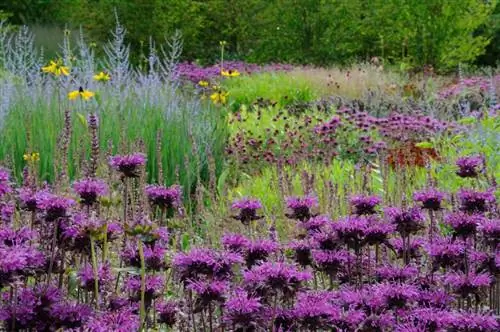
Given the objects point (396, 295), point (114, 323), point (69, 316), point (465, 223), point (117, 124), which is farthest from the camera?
point (117, 124)

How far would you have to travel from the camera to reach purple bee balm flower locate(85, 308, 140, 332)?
1.79 meters

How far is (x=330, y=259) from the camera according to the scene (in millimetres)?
2400

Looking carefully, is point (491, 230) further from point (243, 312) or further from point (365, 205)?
point (243, 312)

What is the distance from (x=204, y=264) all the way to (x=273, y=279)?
22 cm

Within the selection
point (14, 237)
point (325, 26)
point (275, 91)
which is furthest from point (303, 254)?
point (325, 26)

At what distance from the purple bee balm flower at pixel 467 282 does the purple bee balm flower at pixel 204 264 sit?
2.18 ft

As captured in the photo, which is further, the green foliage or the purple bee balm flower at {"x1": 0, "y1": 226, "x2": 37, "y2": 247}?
the green foliage

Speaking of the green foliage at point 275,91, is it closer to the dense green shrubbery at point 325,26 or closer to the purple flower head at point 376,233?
the dense green shrubbery at point 325,26

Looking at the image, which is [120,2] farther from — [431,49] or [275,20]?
[431,49]

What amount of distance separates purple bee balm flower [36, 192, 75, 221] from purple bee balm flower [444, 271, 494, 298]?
1141 millimetres

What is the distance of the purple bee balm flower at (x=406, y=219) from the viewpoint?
251 cm

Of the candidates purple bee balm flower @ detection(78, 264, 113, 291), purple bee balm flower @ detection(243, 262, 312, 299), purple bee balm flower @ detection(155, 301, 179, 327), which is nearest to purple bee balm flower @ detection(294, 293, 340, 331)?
purple bee balm flower @ detection(243, 262, 312, 299)

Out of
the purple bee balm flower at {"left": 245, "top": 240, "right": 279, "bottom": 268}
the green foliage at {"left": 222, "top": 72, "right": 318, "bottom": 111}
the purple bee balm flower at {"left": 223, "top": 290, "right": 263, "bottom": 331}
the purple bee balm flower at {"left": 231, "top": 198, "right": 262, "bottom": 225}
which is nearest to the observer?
the purple bee balm flower at {"left": 223, "top": 290, "right": 263, "bottom": 331}

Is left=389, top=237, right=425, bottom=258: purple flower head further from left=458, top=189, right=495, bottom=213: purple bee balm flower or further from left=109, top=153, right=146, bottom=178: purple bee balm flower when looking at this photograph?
left=109, top=153, right=146, bottom=178: purple bee balm flower
